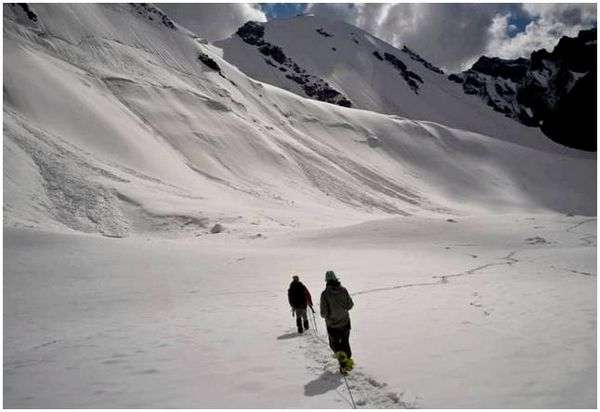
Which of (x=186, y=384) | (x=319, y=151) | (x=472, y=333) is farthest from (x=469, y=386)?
(x=319, y=151)

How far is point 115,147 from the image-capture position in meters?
40.3

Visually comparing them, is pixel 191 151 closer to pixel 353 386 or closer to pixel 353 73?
pixel 353 386

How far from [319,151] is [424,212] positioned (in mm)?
19031

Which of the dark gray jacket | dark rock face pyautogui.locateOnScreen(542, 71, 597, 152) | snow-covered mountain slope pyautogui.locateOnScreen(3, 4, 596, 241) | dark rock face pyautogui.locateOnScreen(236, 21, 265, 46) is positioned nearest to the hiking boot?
the dark gray jacket

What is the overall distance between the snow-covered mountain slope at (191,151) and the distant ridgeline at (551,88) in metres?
44.6

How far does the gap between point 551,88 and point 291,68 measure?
84174 mm

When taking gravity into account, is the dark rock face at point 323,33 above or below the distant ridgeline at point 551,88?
above

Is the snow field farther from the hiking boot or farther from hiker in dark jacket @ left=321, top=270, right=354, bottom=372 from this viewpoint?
hiker in dark jacket @ left=321, top=270, right=354, bottom=372

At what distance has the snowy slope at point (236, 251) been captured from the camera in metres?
6.93

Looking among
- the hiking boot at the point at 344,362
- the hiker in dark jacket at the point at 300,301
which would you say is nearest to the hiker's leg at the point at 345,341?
the hiking boot at the point at 344,362

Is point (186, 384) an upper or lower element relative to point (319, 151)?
lower

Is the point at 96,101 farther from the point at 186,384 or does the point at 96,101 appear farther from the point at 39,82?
the point at 186,384

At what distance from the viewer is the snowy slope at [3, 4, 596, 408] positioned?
6930mm

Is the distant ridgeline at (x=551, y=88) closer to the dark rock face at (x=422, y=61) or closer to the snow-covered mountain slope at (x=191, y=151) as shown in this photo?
the dark rock face at (x=422, y=61)
